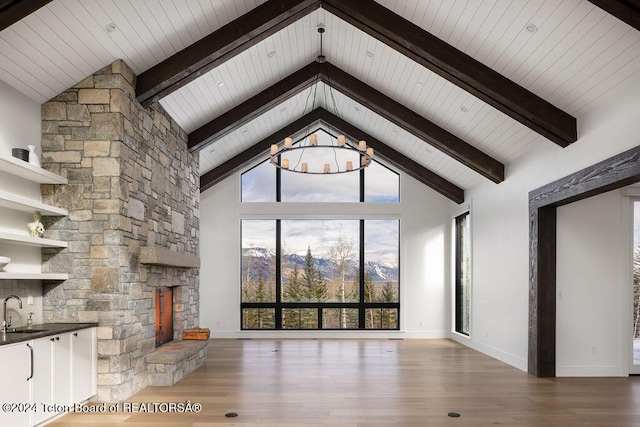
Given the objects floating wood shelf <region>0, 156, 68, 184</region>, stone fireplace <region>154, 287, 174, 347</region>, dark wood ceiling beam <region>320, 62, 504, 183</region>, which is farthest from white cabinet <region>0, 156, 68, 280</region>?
dark wood ceiling beam <region>320, 62, 504, 183</region>

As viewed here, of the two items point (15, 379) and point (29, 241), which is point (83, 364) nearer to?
point (15, 379)

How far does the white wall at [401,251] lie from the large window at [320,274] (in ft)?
0.72

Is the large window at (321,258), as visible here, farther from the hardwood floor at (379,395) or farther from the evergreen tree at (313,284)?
the hardwood floor at (379,395)

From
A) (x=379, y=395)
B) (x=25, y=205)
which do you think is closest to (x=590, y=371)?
(x=379, y=395)

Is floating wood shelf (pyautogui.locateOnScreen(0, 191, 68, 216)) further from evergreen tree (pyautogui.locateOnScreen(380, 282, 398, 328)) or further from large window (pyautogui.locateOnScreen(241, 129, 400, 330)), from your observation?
evergreen tree (pyautogui.locateOnScreen(380, 282, 398, 328))

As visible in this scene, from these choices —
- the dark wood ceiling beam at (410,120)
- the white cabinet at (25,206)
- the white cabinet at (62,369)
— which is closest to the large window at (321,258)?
the dark wood ceiling beam at (410,120)

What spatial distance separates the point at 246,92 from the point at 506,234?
4.77m

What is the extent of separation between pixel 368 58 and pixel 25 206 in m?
4.93

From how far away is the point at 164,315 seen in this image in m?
7.92

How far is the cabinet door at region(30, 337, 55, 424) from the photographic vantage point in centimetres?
470

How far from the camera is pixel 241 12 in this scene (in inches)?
245

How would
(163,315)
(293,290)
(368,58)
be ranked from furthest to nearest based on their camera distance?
1. (293,290)
2. (163,315)
3. (368,58)

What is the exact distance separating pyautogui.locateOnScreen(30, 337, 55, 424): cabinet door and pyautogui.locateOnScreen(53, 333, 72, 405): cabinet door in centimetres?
6

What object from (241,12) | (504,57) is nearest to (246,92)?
(241,12)
